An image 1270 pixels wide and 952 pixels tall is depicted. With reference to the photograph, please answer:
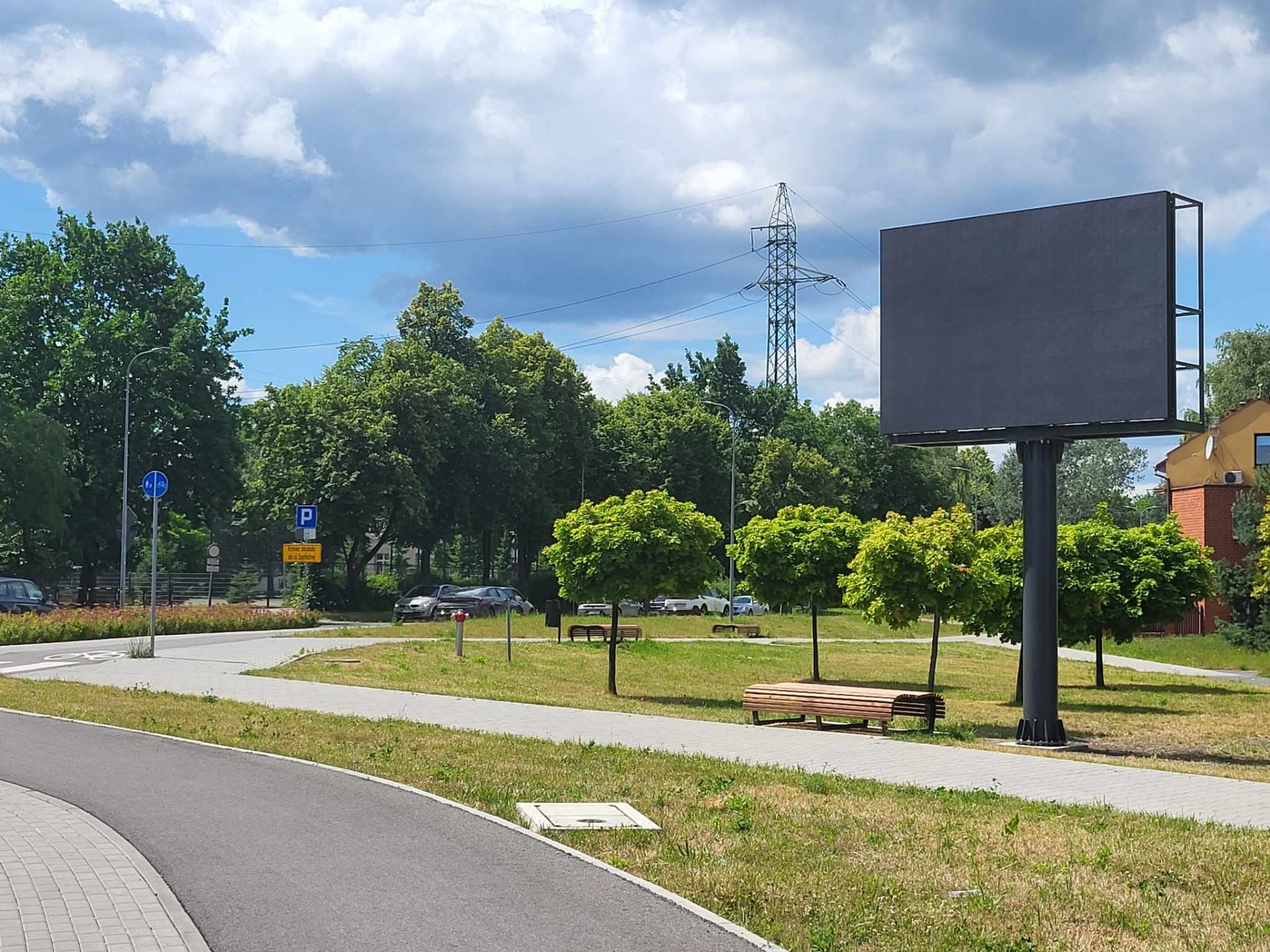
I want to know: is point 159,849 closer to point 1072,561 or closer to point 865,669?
point 1072,561

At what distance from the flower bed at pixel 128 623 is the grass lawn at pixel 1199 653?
2524 centimetres

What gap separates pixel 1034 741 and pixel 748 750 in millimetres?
4363

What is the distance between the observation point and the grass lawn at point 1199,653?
3869 cm

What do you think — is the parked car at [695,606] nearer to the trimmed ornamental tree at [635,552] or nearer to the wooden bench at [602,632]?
the wooden bench at [602,632]

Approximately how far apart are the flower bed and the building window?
35322 millimetres

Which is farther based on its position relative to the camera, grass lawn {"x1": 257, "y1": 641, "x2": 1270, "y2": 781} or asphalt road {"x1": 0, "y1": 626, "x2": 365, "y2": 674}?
asphalt road {"x1": 0, "y1": 626, "x2": 365, "y2": 674}

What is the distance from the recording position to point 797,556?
3064 cm

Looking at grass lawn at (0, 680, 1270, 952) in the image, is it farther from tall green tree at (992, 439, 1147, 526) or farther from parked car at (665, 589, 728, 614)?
tall green tree at (992, 439, 1147, 526)

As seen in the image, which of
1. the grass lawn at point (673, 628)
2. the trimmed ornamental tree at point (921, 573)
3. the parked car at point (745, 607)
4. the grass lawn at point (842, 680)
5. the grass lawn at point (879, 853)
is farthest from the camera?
the parked car at point (745, 607)

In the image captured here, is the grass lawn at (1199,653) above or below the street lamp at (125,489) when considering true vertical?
below

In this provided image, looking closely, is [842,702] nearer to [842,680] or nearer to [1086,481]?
[842,680]

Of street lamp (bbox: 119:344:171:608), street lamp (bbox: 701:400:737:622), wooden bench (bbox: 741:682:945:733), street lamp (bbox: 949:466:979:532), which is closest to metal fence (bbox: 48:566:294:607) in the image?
street lamp (bbox: 119:344:171:608)

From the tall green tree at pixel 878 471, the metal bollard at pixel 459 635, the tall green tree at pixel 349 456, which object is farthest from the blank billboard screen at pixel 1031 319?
the tall green tree at pixel 878 471

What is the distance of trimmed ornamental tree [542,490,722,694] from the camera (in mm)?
24438
